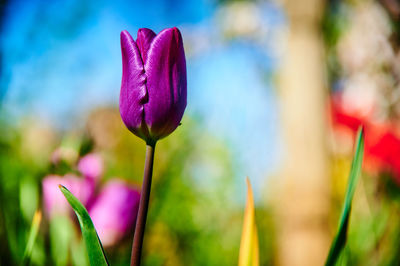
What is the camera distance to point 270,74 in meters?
3.41

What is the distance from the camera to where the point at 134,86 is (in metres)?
0.25

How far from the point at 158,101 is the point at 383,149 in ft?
3.09

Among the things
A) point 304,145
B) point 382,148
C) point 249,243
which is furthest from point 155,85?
point 304,145

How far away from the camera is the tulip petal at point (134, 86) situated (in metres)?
0.25

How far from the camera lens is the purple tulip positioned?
0.25 m

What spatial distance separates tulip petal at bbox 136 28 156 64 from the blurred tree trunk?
4.58 feet

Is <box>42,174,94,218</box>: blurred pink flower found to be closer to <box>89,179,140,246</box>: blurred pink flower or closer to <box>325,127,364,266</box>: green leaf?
<box>89,179,140,246</box>: blurred pink flower

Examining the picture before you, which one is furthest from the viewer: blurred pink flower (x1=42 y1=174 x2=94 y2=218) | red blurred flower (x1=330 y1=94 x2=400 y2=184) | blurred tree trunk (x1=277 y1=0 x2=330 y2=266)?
blurred tree trunk (x1=277 y1=0 x2=330 y2=266)

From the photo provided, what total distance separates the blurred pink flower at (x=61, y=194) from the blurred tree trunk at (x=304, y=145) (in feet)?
4.03

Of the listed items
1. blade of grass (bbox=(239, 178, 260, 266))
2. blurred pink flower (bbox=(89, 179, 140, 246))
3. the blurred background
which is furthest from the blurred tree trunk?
blade of grass (bbox=(239, 178, 260, 266))

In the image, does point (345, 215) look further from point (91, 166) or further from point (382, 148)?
point (382, 148)

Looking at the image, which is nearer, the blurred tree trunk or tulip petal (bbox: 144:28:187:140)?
tulip petal (bbox: 144:28:187:140)

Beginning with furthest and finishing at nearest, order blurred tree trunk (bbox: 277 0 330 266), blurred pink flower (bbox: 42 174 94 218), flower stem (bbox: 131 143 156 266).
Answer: blurred tree trunk (bbox: 277 0 330 266)
blurred pink flower (bbox: 42 174 94 218)
flower stem (bbox: 131 143 156 266)

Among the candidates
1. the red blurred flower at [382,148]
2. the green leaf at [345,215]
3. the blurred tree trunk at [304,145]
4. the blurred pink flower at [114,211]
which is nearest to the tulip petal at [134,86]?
the green leaf at [345,215]
